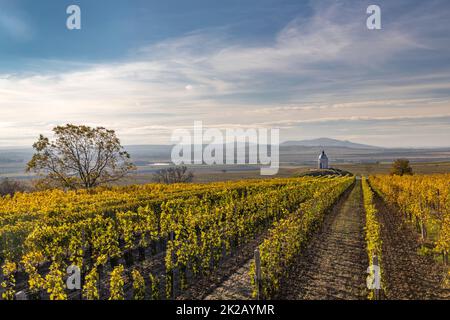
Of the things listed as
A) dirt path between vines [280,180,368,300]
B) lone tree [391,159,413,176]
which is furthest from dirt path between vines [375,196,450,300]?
lone tree [391,159,413,176]

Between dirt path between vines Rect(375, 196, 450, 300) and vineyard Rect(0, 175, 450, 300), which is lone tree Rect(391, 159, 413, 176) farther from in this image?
dirt path between vines Rect(375, 196, 450, 300)

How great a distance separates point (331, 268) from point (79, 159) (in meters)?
30.1

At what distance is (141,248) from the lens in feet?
42.3

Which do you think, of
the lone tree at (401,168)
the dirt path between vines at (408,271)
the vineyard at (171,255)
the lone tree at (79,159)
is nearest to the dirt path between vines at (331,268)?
the vineyard at (171,255)

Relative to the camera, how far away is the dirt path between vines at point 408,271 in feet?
30.7

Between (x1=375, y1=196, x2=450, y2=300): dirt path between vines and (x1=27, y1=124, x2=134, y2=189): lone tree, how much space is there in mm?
27883

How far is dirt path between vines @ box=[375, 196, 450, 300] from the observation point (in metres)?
9.37

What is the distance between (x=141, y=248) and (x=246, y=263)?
155 inches

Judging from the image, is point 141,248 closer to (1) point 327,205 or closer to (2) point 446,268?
(2) point 446,268

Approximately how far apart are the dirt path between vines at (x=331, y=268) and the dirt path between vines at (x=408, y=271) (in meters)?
0.75

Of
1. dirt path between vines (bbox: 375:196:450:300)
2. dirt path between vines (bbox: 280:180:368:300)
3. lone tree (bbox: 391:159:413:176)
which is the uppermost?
lone tree (bbox: 391:159:413:176)

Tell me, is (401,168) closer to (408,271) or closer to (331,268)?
(408,271)

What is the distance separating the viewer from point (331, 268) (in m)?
11.2

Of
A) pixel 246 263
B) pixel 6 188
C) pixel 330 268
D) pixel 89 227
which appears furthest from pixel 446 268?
pixel 6 188
